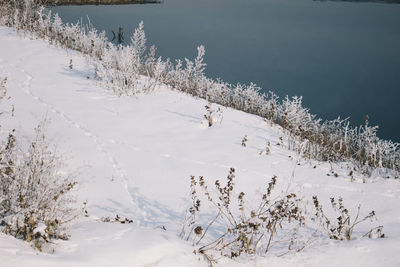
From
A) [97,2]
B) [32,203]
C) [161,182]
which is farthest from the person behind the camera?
[97,2]

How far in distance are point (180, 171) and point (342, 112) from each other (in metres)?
9.56

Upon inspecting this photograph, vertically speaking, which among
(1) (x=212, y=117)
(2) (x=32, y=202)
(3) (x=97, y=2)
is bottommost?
(2) (x=32, y=202)

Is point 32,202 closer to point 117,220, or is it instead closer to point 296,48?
point 117,220

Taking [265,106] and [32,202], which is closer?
[32,202]

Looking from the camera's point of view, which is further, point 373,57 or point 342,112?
point 373,57

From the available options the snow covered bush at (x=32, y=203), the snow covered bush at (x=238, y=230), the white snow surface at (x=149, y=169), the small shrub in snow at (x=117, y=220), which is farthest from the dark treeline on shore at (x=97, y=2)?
the snow covered bush at (x=238, y=230)

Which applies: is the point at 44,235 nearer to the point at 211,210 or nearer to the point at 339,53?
the point at 211,210

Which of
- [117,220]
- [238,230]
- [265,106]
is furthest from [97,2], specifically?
[238,230]

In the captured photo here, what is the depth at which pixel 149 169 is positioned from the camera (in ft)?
14.6

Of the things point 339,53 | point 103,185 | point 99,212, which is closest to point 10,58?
point 103,185

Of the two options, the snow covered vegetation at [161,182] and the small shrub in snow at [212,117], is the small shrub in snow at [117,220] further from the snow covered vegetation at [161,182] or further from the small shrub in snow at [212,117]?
the small shrub in snow at [212,117]

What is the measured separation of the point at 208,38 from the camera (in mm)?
21312

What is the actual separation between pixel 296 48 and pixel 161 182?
19073 millimetres

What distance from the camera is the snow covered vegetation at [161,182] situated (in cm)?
258
